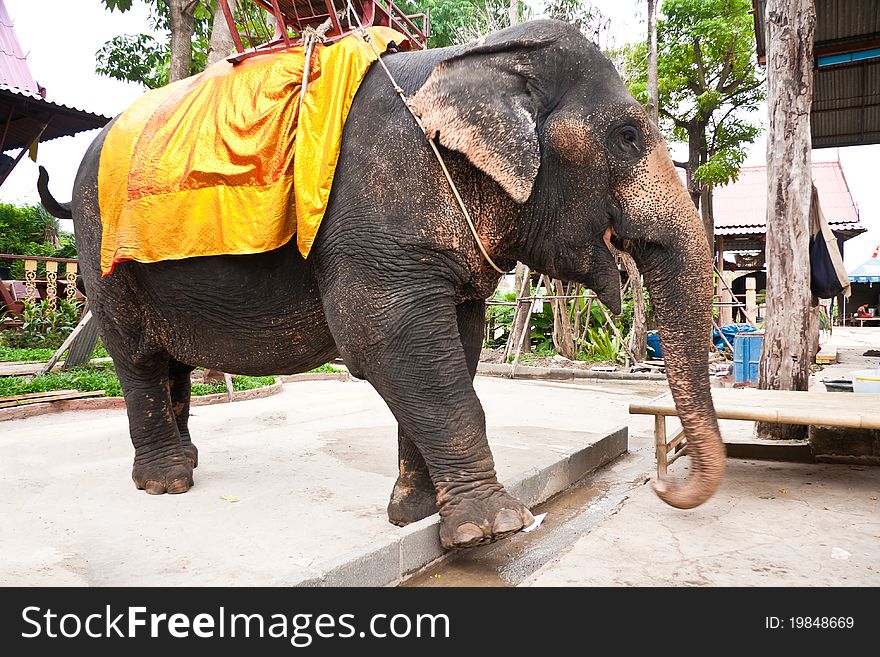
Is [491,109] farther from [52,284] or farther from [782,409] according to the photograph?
[52,284]

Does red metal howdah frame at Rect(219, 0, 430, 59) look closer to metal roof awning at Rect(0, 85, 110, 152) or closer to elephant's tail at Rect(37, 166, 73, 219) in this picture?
elephant's tail at Rect(37, 166, 73, 219)

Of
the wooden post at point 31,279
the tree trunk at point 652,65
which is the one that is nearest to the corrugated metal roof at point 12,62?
the wooden post at point 31,279

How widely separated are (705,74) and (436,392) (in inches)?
670

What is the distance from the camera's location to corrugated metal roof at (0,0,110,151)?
32.7 feet

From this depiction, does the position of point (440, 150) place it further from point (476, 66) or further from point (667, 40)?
point (667, 40)

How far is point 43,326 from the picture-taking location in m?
12.7

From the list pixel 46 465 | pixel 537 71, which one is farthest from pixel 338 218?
pixel 46 465

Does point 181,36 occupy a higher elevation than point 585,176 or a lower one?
higher

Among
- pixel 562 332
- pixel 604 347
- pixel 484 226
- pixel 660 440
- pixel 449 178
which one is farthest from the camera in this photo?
pixel 562 332

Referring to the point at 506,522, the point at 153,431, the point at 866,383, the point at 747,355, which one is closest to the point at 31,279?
the point at 153,431

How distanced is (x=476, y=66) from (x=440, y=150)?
37cm

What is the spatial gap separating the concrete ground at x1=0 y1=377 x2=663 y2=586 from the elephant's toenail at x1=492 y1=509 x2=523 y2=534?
1.53 feet

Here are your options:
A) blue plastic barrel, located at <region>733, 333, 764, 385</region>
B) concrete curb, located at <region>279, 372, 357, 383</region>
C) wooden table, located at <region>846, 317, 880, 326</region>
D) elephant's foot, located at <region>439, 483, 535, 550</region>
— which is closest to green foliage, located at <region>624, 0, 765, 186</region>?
blue plastic barrel, located at <region>733, 333, 764, 385</region>

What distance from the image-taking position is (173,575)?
106 inches
